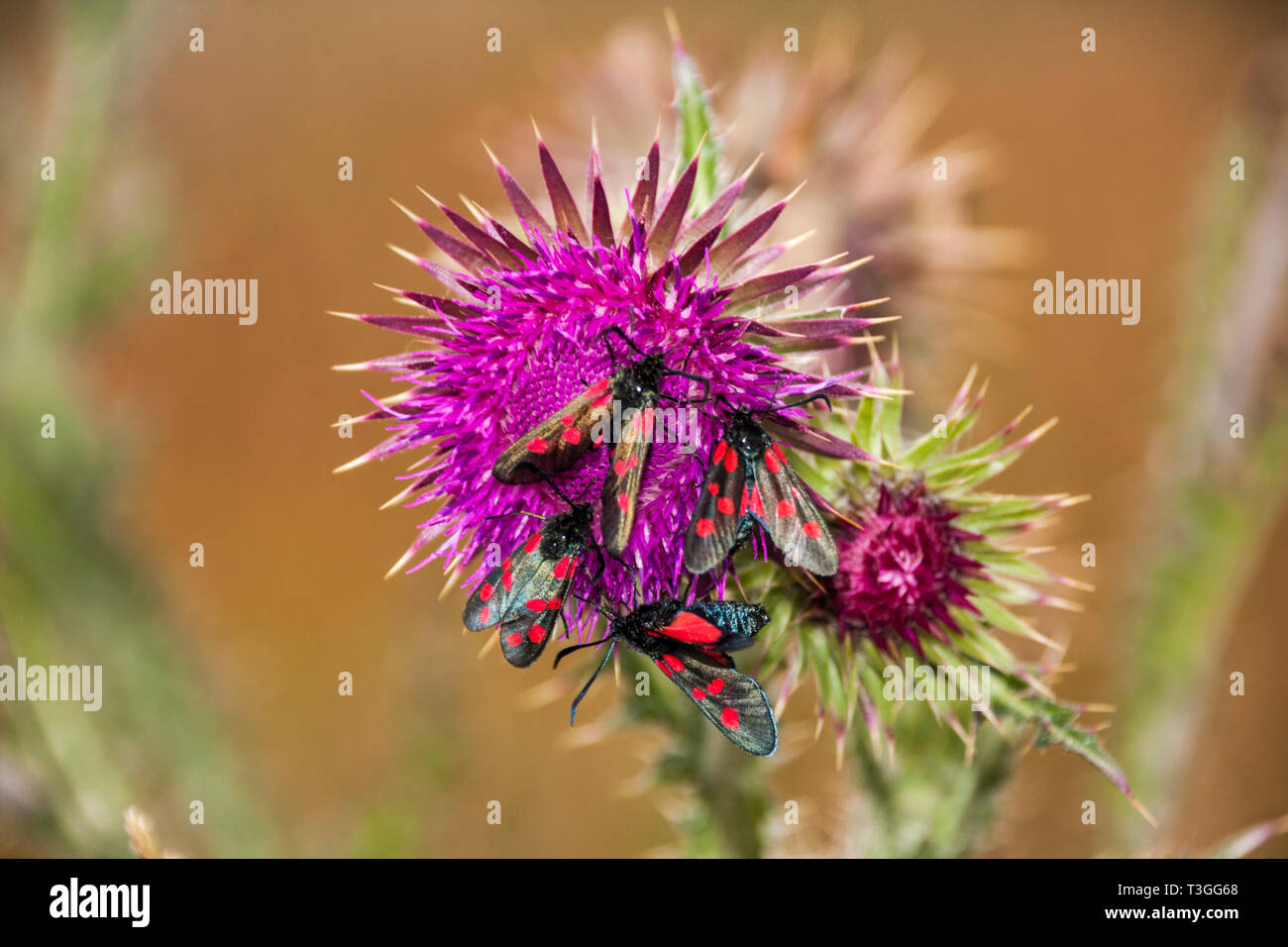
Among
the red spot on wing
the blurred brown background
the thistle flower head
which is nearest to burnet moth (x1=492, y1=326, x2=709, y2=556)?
the red spot on wing

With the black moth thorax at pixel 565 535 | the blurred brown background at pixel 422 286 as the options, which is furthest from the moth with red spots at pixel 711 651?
the blurred brown background at pixel 422 286

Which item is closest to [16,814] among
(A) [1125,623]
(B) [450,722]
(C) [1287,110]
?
(B) [450,722]

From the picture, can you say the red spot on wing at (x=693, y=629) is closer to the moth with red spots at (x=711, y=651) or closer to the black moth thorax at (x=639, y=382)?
the moth with red spots at (x=711, y=651)

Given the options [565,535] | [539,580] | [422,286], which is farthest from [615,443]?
[422,286]

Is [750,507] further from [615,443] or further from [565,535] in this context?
[565,535]

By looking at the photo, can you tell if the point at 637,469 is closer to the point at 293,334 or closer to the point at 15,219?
the point at 15,219

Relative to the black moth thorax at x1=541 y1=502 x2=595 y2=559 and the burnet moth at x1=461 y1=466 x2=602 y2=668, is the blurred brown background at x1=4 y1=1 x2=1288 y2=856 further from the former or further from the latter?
the black moth thorax at x1=541 y1=502 x2=595 y2=559
